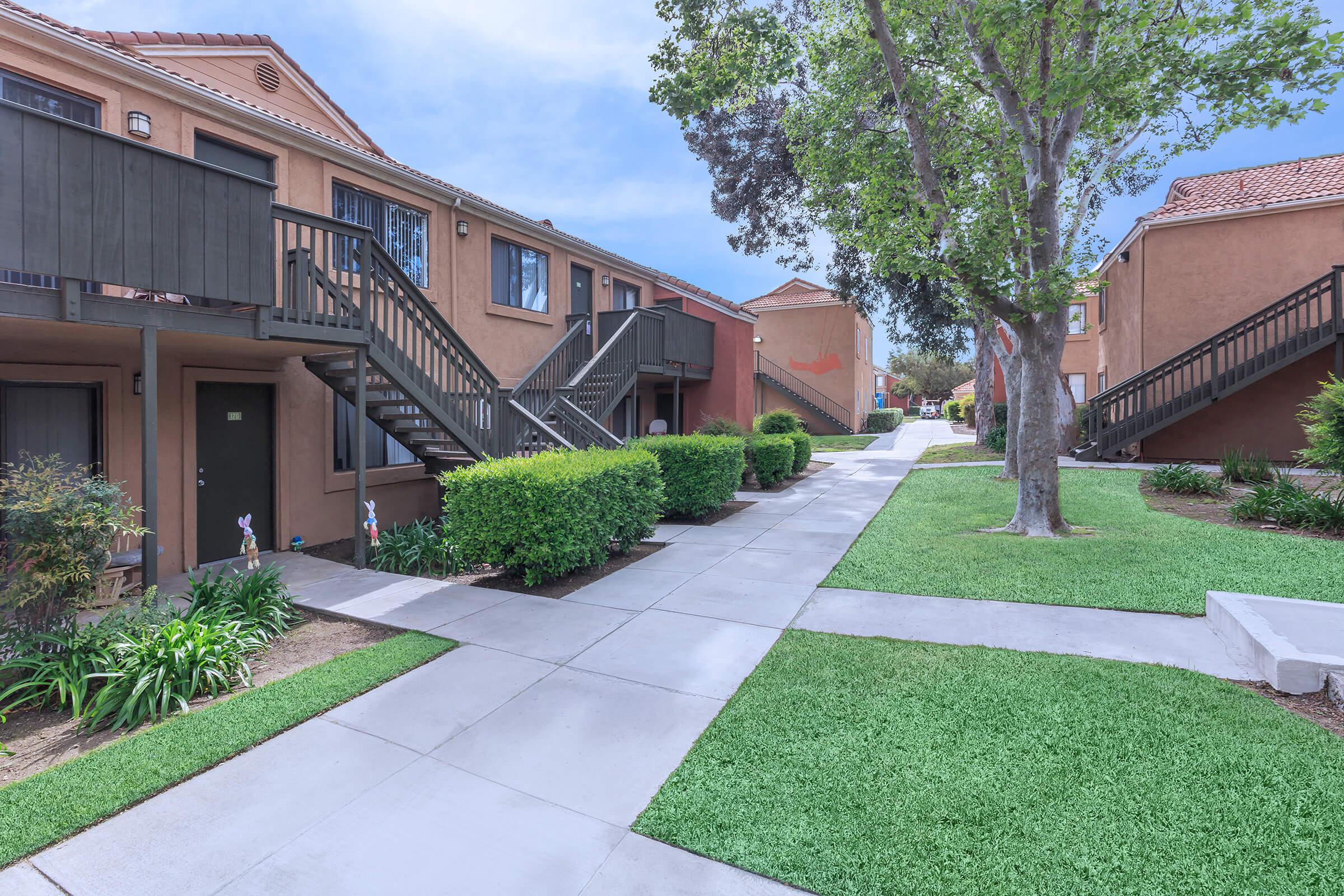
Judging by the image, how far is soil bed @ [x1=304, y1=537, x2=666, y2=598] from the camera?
6.55 meters

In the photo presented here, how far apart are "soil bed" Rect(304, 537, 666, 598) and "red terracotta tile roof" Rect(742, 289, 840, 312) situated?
73.7 feet

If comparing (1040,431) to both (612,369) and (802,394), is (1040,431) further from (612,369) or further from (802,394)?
(802,394)

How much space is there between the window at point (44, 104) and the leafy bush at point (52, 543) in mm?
2269

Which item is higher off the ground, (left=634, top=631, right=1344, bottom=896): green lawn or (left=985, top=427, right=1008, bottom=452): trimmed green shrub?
(left=985, top=427, right=1008, bottom=452): trimmed green shrub

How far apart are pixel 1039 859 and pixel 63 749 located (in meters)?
5.03

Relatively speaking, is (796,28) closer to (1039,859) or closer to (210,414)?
(210,414)

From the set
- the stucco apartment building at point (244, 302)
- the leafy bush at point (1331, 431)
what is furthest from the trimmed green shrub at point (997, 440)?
the stucco apartment building at point (244, 302)

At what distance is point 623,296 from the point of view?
15.6 m

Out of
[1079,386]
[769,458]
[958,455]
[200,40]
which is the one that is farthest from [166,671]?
[1079,386]

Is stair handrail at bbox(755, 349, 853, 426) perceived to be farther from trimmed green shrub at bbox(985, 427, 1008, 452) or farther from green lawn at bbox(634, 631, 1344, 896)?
green lawn at bbox(634, 631, 1344, 896)

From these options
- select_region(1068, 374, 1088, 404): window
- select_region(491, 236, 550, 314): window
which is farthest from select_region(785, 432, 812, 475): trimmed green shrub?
select_region(1068, 374, 1088, 404): window

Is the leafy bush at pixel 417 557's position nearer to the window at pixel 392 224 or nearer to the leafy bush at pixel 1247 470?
the window at pixel 392 224

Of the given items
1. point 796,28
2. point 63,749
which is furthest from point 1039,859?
point 796,28

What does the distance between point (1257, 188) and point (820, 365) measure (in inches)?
637
